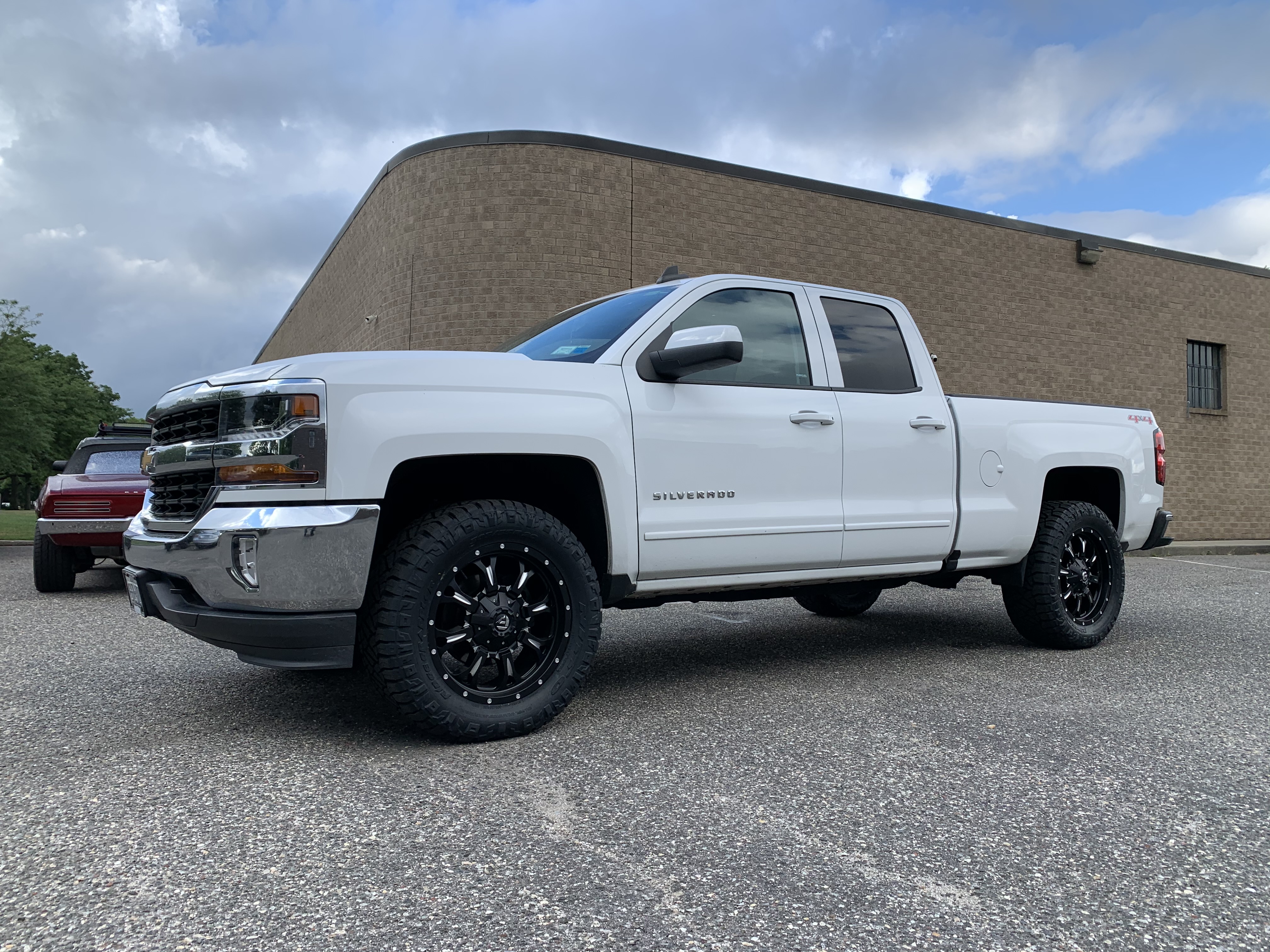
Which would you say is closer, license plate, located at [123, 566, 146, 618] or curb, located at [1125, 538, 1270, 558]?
license plate, located at [123, 566, 146, 618]

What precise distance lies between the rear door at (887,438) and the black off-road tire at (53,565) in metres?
7.49

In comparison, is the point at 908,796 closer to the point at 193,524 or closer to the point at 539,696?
the point at 539,696

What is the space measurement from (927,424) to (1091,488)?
1987 millimetres

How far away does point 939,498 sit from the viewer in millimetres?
4922

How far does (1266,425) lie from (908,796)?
2170 cm

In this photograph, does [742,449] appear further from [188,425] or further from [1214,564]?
[1214,564]

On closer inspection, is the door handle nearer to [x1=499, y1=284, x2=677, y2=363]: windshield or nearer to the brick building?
[x1=499, y1=284, x2=677, y2=363]: windshield

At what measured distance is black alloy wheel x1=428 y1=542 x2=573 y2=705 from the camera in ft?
11.3

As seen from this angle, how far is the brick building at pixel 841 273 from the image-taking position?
44.4 ft

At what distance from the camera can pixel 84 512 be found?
841 centimetres

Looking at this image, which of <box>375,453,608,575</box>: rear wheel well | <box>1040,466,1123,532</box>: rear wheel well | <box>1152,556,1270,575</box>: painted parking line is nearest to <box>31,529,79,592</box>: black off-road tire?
<box>375,453,608,575</box>: rear wheel well

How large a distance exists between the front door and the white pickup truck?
12 mm

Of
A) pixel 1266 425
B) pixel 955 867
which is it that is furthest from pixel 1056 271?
pixel 955 867

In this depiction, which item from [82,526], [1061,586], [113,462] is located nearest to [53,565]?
[82,526]
